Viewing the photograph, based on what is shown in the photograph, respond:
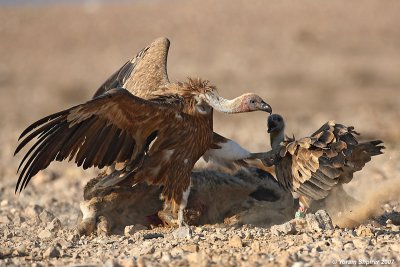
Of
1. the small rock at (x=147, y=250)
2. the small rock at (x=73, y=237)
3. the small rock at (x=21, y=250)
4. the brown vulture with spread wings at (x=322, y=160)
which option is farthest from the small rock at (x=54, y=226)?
the brown vulture with spread wings at (x=322, y=160)

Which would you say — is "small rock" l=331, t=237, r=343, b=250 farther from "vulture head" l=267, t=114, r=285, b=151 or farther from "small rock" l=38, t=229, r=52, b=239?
"small rock" l=38, t=229, r=52, b=239

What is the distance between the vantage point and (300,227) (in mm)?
7875

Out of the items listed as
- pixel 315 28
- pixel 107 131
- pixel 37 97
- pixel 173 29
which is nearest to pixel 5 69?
pixel 37 97

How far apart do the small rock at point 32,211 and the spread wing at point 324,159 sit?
9.02ft

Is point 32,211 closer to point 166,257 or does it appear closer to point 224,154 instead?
point 224,154


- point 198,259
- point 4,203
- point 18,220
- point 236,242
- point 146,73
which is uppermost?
point 146,73

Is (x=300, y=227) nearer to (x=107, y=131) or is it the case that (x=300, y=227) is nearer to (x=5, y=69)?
(x=107, y=131)

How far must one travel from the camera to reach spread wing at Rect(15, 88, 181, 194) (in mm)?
8141

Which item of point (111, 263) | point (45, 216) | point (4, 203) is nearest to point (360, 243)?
point (111, 263)

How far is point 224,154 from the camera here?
9500 mm

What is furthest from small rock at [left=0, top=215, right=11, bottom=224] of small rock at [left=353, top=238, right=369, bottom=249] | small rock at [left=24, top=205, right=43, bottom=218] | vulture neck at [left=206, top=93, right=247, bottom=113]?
small rock at [left=353, top=238, right=369, bottom=249]

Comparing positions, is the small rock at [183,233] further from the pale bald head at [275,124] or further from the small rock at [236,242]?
the pale bald head at [275,124]

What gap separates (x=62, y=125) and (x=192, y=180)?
162 centimetres

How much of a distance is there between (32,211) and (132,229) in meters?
1.74
